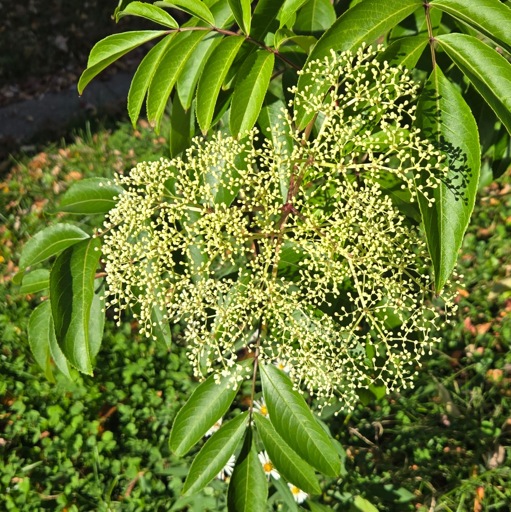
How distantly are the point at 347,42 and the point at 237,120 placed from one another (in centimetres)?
31

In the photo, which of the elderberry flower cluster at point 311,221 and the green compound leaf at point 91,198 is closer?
the elderberry flower cluster at point 311,221

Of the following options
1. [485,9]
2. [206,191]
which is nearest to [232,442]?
[206,191]

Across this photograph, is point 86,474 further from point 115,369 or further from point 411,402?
point 411,402

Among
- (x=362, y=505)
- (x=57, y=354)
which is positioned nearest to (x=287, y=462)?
(x=57, y=354)

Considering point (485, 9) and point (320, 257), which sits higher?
point (485, 9)

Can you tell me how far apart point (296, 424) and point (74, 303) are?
63 cm

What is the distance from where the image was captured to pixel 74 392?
10.3 ft

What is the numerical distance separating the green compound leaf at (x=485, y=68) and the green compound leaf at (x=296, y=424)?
849 millimetres

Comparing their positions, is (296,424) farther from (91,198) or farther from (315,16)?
(315,16)

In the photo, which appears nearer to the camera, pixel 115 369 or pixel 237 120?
pixel 237 120

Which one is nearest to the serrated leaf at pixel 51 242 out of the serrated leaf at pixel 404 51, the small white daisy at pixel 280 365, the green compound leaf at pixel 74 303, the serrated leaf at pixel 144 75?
the green compound leaf at pixel 74 303

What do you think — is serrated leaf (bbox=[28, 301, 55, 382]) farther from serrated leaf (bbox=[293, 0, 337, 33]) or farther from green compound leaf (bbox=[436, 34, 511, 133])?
green compound leaf (bbox=[436, 34, 511, 133])

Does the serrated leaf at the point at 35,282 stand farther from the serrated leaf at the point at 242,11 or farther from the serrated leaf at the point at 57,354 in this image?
the serrated leaf at the point at 242,11

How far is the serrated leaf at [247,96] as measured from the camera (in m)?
1.40
